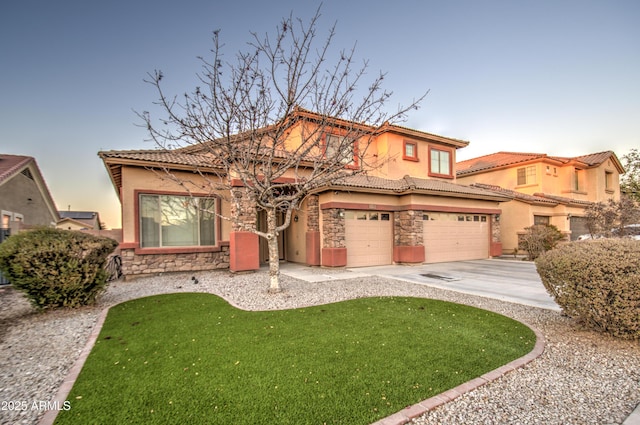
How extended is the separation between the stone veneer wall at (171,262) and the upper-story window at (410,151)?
11009 millimetres

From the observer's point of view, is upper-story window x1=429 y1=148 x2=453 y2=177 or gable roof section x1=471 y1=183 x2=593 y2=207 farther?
gable roof section x1=471 y1=183 x2=593 y2=207

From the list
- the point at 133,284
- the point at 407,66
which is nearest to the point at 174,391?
the point at 133,284

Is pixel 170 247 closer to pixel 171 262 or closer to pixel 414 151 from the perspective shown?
pixel 171 262

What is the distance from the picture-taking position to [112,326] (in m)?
5.68

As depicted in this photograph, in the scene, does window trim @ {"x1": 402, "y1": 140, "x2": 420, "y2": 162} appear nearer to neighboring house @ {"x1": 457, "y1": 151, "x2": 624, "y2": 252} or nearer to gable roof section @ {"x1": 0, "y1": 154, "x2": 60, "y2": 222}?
neighboring house @ {"x1": 457, "y1": 151, "x2": 624, "y2": 252}

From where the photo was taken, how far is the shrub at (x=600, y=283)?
14.1 ft

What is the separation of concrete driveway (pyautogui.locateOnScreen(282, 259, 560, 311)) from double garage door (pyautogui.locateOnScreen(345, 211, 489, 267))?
671 millimetres

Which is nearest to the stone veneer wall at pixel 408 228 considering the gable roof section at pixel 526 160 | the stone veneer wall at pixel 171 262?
the stone veneer wall at pixel 171 262

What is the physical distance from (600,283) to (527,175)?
68.7 ft

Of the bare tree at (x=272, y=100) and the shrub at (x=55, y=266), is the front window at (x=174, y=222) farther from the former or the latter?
the shrub at (x=55, y=266)

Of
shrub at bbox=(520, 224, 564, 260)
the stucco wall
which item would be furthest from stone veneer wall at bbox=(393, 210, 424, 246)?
the stucco wall


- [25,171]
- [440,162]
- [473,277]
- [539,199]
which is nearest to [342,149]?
[473,277]

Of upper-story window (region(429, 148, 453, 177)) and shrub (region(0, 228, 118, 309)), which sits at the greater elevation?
upper-story window (region(429, 148, 453, 177))

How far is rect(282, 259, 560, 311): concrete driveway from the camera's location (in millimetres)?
8070
